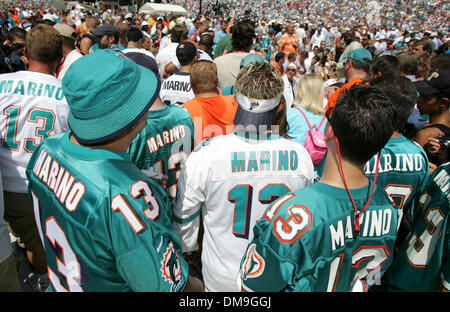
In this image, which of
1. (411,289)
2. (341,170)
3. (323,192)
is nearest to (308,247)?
(323,192)

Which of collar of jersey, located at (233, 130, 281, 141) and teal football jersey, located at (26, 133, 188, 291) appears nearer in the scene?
teal football jersey, located at (26, 133, 188, 291)

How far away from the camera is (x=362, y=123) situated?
1466mm

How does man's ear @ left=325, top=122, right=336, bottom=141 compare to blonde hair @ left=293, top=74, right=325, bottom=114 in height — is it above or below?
above

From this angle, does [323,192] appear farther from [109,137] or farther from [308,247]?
[109,137]

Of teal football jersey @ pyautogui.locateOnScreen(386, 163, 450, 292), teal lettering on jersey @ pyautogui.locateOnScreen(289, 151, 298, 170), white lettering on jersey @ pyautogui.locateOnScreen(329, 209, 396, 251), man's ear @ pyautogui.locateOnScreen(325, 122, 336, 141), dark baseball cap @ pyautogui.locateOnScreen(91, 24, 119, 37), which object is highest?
dark baseball cap @ pyautogui.locateOnScreen(91, 24, 119, 37)

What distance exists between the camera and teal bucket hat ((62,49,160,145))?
4.27 ft

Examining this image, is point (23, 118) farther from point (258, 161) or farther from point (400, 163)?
point (400, 163)

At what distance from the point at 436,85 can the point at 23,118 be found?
12.0 ft

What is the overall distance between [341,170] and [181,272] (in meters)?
0.90

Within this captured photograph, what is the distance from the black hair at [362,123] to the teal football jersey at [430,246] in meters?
0.93

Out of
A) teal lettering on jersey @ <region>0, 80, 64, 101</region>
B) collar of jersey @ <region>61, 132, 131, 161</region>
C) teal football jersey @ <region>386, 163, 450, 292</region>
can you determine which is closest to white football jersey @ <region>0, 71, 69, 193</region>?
teal lettering on jersey @ <region>0, 80, 64, 101</region>

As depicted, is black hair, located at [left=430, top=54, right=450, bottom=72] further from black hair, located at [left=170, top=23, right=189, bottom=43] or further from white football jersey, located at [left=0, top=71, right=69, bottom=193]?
white football jersey, located at [left=0, top=71, right=69, bottom=193]

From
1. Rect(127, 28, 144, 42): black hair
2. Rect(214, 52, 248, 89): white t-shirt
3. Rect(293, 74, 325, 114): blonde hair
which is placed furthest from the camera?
Rect(127, 28, 144, 42): black hair

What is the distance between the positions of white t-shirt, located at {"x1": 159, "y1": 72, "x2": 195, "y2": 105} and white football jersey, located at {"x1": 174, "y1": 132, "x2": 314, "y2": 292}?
2183 mm
